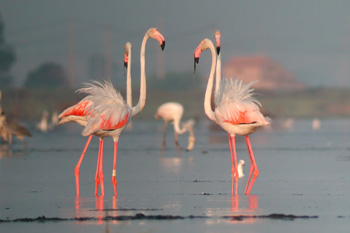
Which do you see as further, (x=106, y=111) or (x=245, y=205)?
(x=106, y=111)

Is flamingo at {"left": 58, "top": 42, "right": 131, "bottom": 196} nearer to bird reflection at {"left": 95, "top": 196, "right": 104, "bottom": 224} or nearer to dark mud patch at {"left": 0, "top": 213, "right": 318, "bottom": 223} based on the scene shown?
bird reflection at {"left": 95, "top": 196, "right": 104, "bottom": 224}

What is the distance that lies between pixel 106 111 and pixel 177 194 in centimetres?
153

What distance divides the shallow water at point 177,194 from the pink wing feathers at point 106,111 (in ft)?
3.11

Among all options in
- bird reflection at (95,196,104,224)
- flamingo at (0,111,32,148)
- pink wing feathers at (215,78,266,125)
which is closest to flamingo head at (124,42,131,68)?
pink wing feathers at (215,78,266,125)

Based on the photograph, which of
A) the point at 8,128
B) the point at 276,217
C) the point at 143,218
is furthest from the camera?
A: the point at 8,128

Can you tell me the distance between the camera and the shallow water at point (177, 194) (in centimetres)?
923

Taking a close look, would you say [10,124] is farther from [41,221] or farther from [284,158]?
[41,221]

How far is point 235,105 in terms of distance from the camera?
1274 centimetres

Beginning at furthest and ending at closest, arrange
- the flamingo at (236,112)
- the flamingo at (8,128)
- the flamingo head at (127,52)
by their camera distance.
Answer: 1. the flamingo at (8,128)
2. the flamingo head at (127,52)
3. the flamingo at (236,112)

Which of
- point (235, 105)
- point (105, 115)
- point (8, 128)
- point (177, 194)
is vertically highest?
point (235, 105)

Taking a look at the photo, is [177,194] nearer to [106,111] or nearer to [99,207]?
[106,111]

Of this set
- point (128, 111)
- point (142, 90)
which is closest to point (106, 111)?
point (128, 111)

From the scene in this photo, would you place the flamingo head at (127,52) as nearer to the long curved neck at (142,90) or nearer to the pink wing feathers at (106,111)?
the long curved neck at (142,90)

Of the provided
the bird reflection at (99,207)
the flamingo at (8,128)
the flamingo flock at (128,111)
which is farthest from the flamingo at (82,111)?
the flamingo at (8,128)
